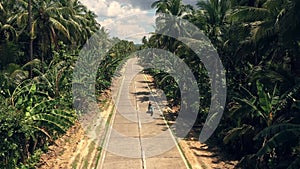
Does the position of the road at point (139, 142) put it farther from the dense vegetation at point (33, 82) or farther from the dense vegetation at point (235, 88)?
the dense vegetation at point (33, 82)

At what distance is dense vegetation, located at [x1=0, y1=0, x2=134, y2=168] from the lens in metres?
13.5

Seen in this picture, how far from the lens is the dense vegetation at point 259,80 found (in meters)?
13.2

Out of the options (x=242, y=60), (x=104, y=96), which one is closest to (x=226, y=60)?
(x=242, y=60)

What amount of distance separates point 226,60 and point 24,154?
45.0ft

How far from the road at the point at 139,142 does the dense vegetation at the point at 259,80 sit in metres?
2.92

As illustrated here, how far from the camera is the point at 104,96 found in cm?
3556

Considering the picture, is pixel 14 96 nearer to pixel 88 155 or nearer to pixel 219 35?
pixel 88 155

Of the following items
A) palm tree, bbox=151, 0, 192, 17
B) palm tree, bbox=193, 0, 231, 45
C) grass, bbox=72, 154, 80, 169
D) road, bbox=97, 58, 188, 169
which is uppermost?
palm tree, bbox=151, 0, 192, 17

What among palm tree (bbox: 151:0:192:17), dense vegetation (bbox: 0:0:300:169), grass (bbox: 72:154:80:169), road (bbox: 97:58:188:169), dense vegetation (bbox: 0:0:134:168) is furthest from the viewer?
palm tree (bbox: 151:0:192:17)

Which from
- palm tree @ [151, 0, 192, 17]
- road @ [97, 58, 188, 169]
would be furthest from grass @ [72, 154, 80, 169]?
palm tree @ [151, 0, 192, 17]

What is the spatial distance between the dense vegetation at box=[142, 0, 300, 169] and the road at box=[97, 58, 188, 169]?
292 centimetres

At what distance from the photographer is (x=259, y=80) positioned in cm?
1595

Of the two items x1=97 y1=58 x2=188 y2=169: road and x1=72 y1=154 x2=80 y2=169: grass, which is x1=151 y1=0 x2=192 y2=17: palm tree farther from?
x1=72 y1=154 x2=80 y2=169: grass

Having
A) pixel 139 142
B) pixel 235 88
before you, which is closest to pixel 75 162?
pixel 139 142
